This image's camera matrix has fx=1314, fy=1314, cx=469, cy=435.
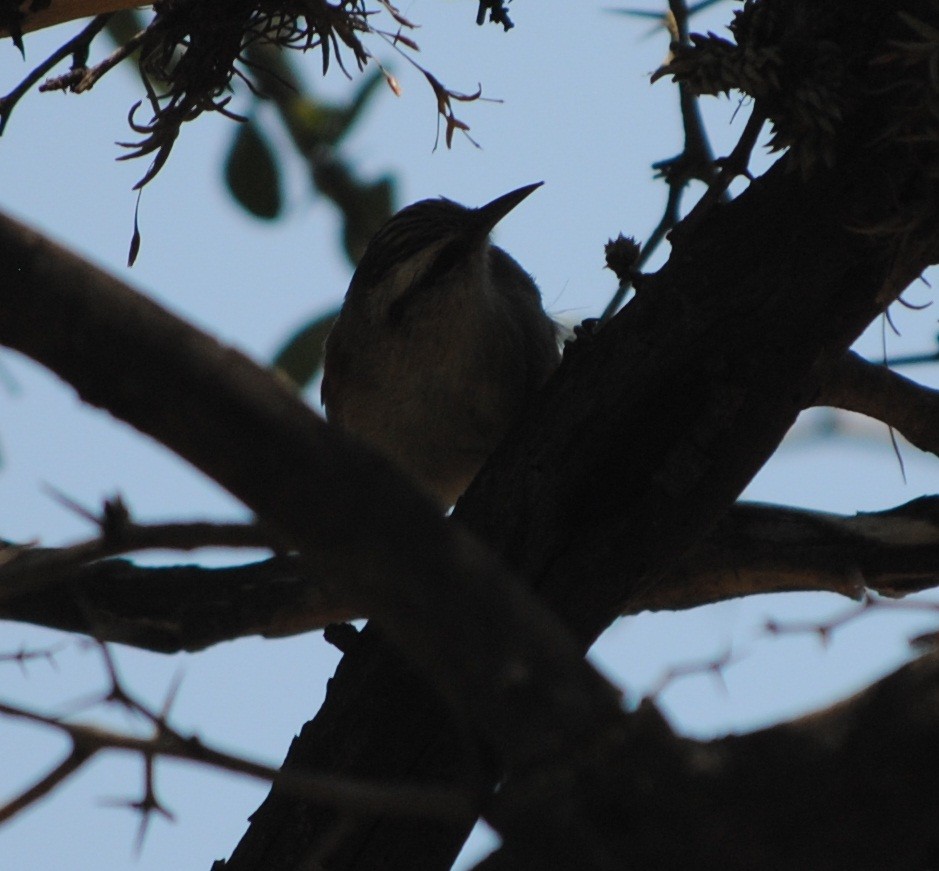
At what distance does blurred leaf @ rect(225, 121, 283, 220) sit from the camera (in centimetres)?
382

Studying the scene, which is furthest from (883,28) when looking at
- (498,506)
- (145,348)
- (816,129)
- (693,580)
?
(145,348)

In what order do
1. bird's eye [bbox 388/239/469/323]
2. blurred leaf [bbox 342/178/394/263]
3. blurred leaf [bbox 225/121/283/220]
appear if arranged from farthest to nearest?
blurred leaf [bbox 342/178/394/263], bird's eye [bbox 388/239/469/323], blurred leaf [bbox 225/121/283/220]

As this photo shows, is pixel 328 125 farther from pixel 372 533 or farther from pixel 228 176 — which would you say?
pixel 372 533

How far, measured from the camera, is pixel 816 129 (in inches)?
93.8

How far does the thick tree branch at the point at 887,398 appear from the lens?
127 inches

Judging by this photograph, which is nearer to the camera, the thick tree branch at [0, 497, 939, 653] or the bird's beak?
the thick tree branch at [0, 497, 939, 653]

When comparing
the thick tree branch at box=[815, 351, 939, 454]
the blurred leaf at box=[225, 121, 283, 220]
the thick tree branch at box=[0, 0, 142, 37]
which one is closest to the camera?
the thick tree branch at box=[0, 0, 142, 37]

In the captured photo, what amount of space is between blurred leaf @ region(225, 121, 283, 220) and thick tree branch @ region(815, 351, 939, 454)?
1663 millimetres

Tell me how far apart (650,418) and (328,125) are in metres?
1.91

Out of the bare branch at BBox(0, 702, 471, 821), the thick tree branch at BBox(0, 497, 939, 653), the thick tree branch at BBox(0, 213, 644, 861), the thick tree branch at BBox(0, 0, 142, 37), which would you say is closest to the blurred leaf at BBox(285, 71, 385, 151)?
the thick tree branch at BBox(0, 0, 142, 37)

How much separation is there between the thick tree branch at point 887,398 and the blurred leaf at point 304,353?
1.64m

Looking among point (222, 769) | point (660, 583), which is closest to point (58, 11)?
point (660, 583)

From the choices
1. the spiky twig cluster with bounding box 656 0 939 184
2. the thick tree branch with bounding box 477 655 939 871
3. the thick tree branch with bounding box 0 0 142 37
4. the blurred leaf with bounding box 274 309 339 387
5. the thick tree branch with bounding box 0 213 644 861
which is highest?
the blurred leaf with bounding box 274 309 339 387

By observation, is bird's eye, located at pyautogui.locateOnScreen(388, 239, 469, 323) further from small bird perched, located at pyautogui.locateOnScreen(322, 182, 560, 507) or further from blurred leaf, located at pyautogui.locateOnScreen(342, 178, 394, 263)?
blurred leaf, located at pyautogui.locateOnScreen(342, 178, 394, 263)
